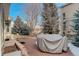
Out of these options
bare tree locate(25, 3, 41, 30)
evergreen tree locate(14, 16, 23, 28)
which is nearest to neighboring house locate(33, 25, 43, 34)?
bare tree locate(25, 3, 41, 30)

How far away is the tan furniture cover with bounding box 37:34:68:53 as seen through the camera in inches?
124

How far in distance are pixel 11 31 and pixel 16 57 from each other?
1.37ft

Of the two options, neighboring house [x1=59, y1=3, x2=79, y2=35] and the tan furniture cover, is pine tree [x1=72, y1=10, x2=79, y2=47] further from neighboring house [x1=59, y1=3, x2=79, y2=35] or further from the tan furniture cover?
the tan furniture cover

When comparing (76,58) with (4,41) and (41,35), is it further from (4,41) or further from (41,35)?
(4,41)

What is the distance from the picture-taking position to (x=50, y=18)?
3.19m

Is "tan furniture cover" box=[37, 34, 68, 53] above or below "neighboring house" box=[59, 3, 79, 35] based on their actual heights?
below

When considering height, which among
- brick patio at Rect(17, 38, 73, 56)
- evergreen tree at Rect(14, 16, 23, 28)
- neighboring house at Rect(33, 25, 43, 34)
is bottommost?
brick patio at Rect(17, 38, 73, 56)

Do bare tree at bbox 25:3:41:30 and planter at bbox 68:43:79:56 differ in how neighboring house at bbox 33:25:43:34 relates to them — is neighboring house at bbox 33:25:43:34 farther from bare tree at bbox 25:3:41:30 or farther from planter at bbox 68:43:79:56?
planter at bbox 68:43:79:56

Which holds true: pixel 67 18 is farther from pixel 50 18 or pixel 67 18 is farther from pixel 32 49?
pixel 32 49

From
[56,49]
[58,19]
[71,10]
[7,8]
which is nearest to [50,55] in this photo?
[56,49]

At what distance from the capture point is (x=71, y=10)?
3.14 m

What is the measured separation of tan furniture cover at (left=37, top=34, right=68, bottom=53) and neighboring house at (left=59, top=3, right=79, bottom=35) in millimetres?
112

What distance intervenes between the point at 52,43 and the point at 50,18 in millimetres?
390

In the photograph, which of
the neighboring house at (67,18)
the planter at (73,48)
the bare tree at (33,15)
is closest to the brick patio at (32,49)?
the planter at (73,48)
